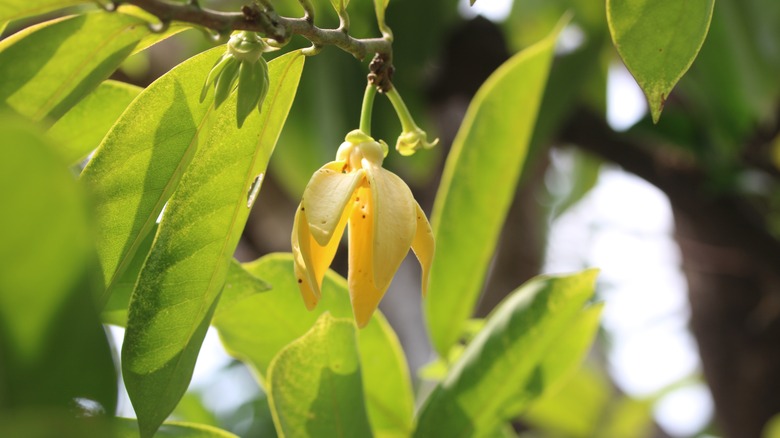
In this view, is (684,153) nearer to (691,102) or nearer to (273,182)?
(691,102)

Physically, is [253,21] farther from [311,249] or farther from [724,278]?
[724,278]

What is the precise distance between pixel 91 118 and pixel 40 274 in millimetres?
326

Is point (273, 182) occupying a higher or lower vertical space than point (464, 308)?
lower

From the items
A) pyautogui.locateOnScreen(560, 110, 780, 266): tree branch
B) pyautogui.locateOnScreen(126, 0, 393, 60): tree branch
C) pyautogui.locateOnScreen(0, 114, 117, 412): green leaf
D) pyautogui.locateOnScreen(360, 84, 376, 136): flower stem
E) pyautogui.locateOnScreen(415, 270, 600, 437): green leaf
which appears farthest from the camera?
pyautogui.locateOnScreen(560, 110, 780, 266): tree branch

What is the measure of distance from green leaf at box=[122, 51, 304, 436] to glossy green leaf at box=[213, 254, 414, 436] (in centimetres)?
15

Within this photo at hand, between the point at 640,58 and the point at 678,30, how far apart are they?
21 millimetres

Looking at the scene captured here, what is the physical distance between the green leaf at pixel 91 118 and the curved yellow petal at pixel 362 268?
164 millimetres

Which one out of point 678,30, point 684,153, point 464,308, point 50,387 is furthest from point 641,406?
point 50,387

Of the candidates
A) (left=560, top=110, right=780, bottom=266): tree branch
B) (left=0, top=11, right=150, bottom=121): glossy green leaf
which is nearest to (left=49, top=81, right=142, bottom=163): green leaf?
(left=0, top=11, right=150, bottom=121): glossy green leaf

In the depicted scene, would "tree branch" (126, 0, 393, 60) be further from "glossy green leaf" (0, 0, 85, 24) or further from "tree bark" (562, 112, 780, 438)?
"tree bark" (562, 112, 780, 438)

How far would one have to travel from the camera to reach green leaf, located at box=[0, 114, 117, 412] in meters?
0.19

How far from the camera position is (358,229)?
424 millimetres

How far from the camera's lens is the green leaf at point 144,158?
0.39m

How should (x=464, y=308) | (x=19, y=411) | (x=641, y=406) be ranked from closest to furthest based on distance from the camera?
(x=19, y=411)
(x=464, y=308)
(x=641, y=406)
